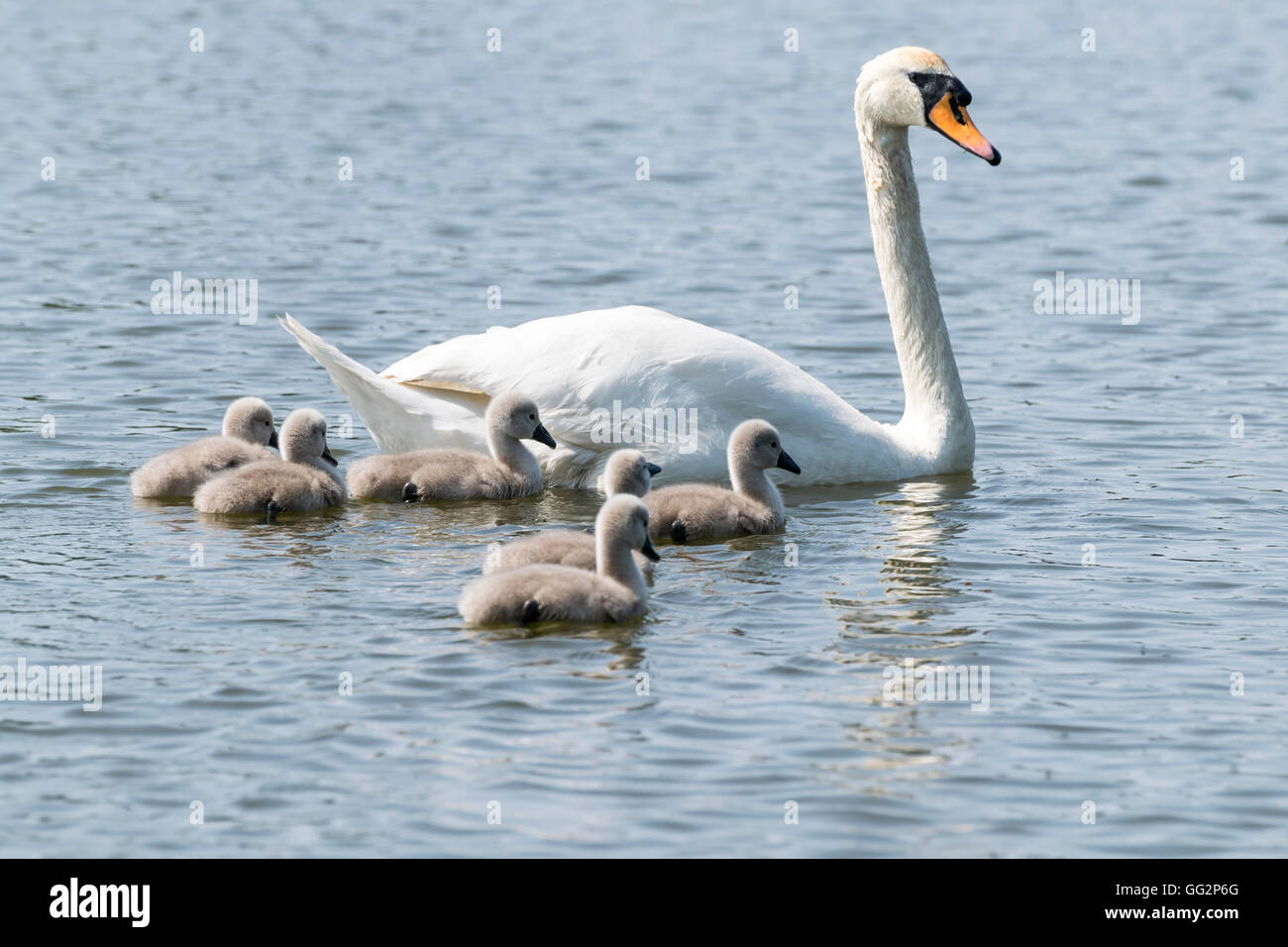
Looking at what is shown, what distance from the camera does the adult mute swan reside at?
1040 cm

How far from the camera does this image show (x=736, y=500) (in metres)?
9.84

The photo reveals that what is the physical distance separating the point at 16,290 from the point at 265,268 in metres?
2.12

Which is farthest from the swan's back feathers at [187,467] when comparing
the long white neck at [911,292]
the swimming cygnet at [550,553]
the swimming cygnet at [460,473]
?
the long white neck at [911,292]

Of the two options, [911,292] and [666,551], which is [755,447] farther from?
[911,292]

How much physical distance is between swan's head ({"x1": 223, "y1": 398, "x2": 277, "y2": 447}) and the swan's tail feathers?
1.49 ft

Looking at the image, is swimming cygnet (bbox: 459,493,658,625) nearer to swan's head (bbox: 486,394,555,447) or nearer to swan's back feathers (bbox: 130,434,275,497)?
swan's head (bbox: 486,394,555,447)

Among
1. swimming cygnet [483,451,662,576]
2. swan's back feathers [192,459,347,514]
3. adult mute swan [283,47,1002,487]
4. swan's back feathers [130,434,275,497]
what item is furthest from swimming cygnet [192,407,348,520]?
swimming cygnet [483,451,662,576]

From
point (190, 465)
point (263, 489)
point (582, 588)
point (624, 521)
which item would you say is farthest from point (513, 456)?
point (582, 588)

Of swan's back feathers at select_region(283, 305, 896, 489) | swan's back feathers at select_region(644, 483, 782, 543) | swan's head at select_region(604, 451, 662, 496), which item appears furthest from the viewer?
swan's back feathers at select_region(283, 305, 896, 489)

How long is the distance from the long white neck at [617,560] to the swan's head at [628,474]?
1.12 meters

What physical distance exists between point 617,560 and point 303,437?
267cm

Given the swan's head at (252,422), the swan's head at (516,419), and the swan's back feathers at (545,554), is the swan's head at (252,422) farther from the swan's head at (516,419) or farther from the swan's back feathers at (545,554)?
the swan's back feathers at (545,554)

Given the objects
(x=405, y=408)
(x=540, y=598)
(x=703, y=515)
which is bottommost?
(x=540, y=598)

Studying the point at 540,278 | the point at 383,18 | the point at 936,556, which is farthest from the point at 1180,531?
the point at 383,18
